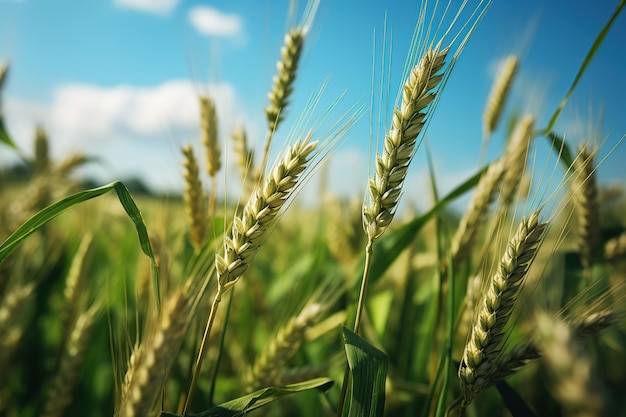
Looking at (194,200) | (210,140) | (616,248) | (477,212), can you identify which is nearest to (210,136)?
(210,140)

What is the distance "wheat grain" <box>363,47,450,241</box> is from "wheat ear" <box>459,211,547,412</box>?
0.90ft

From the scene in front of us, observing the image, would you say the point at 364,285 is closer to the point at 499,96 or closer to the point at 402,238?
the point at 402,238

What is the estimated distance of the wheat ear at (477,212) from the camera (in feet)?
5.24

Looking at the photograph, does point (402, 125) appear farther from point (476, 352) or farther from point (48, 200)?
point (48, 200)

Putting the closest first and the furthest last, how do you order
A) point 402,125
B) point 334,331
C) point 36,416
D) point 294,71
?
point 402,125, point 294,71, point 36,416, point 334,331

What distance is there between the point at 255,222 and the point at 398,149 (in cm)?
36

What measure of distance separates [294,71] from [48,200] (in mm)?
1629

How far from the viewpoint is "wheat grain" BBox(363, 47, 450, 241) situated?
0.98m

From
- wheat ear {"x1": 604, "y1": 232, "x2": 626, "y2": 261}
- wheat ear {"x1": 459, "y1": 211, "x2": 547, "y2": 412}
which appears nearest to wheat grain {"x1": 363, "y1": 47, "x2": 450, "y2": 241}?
wheat ear {"x1": 459, "y1": 211, "x2": 547, "y2": 412}

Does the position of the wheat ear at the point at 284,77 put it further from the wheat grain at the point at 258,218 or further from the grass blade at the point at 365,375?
the grass blade at the point at 365,375

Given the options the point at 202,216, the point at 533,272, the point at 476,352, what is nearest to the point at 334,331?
the point at 533,272

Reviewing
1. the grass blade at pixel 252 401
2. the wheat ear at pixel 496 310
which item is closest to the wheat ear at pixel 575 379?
the wheat ear at pixel 496 310

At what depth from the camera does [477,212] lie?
5.32 feet

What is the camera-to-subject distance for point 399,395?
178cm
